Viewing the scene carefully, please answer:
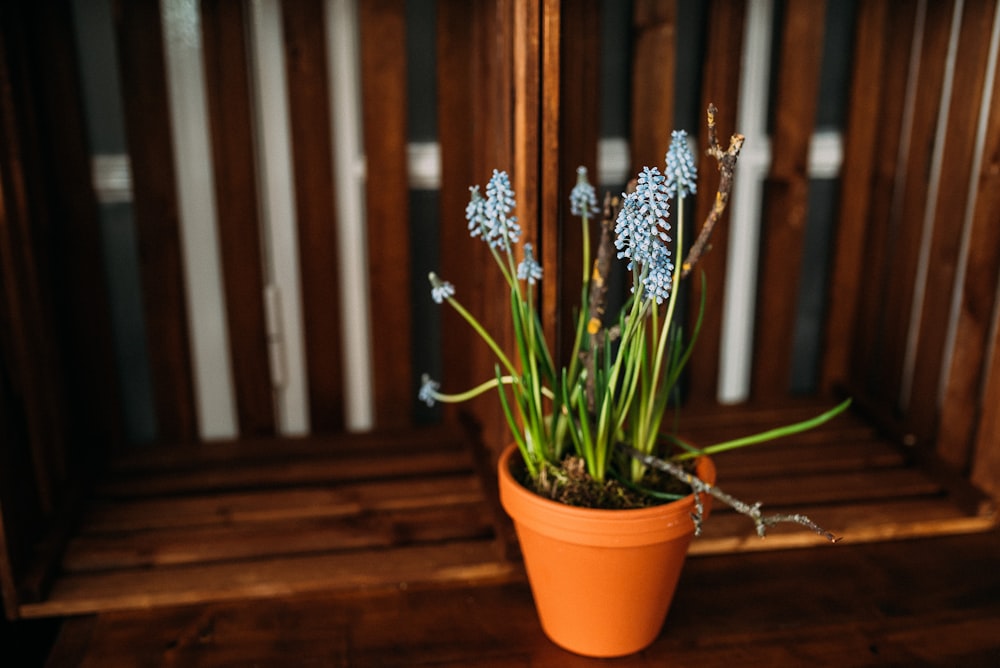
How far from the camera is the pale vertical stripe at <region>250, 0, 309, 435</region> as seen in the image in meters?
2.36

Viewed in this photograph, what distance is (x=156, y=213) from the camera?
7.87 ft

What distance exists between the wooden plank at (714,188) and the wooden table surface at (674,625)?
0.81 meters

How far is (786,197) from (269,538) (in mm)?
1641

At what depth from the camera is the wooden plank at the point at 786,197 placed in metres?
2.51

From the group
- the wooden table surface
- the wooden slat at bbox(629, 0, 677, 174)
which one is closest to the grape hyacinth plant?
the wooden table surface

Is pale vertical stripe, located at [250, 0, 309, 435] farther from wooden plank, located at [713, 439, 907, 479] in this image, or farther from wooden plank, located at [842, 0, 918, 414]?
wooden plank, located at [842, 0, 918, 414]

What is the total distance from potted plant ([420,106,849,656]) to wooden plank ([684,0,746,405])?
766 millimetres

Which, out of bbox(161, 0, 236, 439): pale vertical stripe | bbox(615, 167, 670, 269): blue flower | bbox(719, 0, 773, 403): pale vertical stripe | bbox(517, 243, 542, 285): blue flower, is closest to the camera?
bbox(615, 167, 670, 269): blue flower

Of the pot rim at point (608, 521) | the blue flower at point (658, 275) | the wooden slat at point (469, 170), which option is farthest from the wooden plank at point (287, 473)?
the blue flower at point (658, 275)

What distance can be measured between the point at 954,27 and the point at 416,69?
139cm

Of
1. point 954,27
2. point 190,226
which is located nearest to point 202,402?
point 190,226

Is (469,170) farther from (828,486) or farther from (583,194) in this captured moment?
(828,486)

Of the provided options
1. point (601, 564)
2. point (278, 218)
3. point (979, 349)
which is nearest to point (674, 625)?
point (601, 564)

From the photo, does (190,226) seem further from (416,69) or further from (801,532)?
(801,532)
